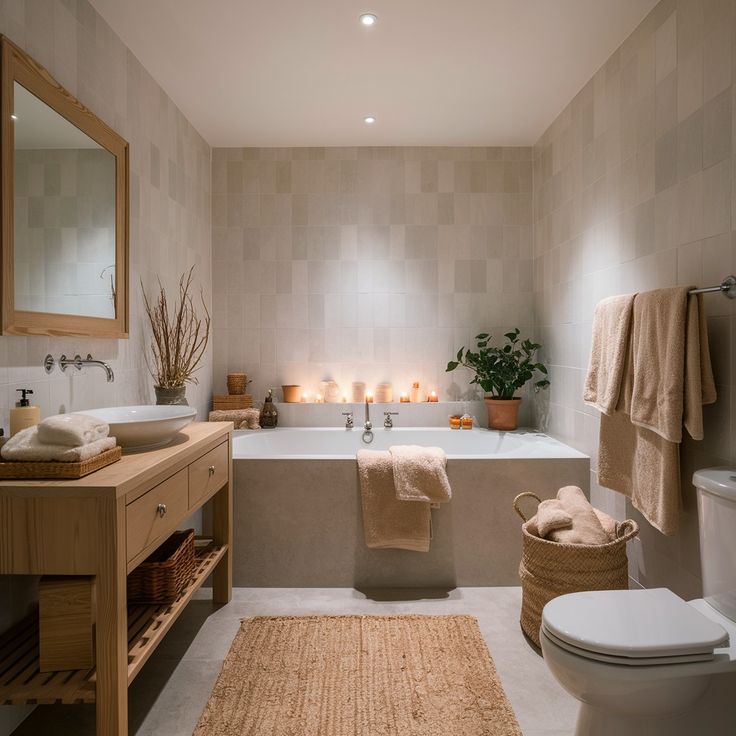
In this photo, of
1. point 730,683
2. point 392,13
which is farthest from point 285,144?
point 730,683

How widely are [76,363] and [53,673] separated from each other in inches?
40.6

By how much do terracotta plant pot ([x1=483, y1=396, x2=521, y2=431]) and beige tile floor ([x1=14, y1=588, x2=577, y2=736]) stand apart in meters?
1.21

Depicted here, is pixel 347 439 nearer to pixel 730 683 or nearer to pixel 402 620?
pixel 402 620

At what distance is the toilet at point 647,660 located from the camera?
1.30 metres

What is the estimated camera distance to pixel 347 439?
3.67 m

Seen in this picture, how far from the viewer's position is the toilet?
4.26 ft

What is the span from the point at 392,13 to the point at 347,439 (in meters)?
2.35

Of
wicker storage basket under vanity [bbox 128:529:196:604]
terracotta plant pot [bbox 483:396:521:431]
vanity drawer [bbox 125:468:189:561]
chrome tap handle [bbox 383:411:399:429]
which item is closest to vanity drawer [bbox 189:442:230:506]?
vanity drawer [bbox 125:468:189:561]

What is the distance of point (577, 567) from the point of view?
6.88ft

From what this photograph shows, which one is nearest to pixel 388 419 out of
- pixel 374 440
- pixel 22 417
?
pixel 374 440

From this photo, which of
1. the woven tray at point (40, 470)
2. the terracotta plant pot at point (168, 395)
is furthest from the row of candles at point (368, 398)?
the woven tray at point (40, 470)

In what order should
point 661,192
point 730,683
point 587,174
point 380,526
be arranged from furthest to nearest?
point 587,174, point 380,526, point 661,192, point 730,683

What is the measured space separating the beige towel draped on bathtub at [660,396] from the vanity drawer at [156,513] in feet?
5.25

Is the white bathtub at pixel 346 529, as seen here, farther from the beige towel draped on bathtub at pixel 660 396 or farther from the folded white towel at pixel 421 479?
the beige towel draped on bathtub at pixel 660 396
